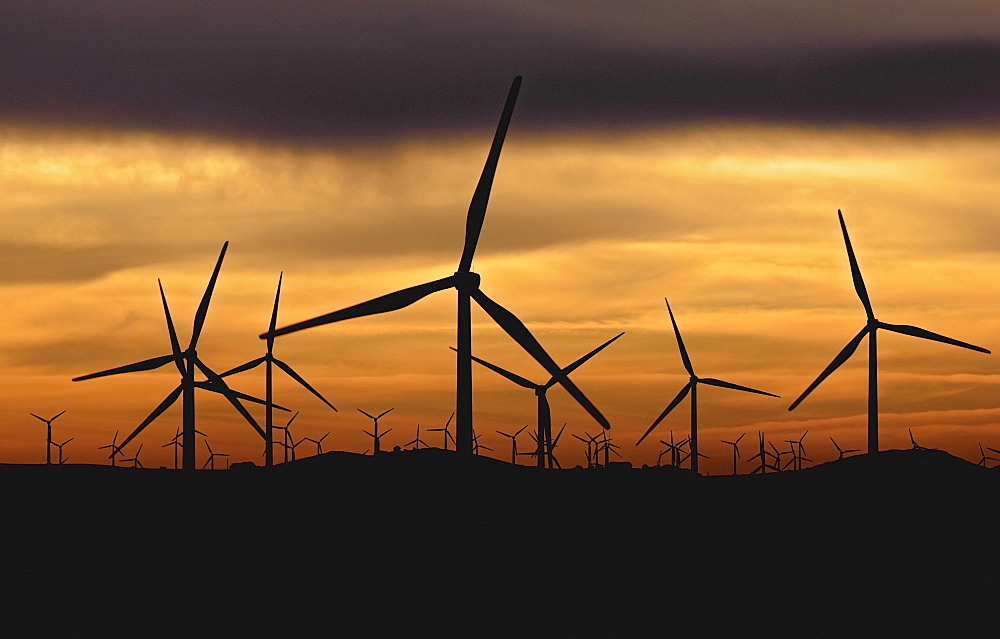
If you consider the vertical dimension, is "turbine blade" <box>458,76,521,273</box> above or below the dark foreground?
above

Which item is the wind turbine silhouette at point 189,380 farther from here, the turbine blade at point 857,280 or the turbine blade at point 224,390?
the turbine blade at point 857,280

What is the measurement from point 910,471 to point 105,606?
11300 cm

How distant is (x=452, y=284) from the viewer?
277 feet

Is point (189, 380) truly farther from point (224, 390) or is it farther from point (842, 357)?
point (842, 357)

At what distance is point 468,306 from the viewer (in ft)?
269

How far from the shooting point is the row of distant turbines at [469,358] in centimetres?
7875

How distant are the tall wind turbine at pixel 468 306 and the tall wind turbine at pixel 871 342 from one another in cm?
5197

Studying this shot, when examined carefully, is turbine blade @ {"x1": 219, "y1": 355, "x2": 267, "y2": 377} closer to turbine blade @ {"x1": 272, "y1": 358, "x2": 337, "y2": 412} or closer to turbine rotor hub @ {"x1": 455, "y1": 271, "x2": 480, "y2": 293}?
turbine blade @ {"x1": 272, "y1": 358, "x2": 337, "y2": 412}

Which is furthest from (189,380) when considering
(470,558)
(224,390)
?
(470,558)

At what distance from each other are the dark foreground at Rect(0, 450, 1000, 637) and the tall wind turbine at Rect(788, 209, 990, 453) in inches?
462

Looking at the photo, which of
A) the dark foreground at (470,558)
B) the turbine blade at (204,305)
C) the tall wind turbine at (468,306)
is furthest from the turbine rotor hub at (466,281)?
the turbine blade at (204,305)

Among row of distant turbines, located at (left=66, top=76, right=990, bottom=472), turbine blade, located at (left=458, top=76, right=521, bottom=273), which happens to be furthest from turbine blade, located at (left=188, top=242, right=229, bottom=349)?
turbine blade, located at (left=458, top=76, right=521, bottom=273)

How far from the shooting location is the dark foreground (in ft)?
321

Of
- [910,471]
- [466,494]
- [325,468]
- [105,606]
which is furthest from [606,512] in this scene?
[910,471]
